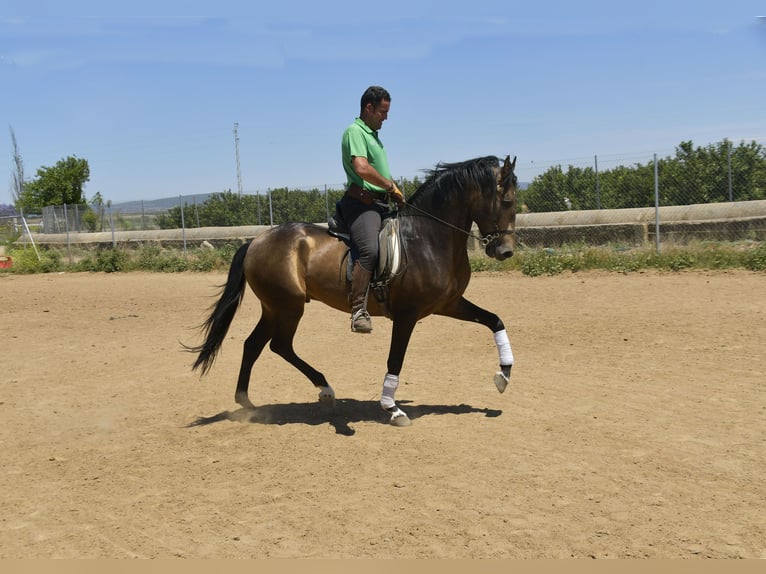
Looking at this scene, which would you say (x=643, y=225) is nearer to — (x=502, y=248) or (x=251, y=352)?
(x=502, y=248)

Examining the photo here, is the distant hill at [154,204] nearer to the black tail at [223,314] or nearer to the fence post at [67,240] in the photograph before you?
the fence post at [67,240]

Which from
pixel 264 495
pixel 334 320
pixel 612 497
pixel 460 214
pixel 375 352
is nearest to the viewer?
pixel 612 497

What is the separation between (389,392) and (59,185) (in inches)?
1519

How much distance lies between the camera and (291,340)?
701 centimetres

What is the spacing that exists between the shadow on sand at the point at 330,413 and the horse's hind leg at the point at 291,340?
20 centimetres

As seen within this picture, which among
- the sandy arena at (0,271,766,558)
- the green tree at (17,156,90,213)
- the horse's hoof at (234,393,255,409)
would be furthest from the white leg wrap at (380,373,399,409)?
the green tree at (17,156,90,213)

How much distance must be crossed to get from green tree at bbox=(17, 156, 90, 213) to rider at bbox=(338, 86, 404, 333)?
3767 cm

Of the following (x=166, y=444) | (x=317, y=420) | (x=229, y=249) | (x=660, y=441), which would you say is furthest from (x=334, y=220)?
(x=229, y=249)

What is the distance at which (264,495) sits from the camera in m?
4.90

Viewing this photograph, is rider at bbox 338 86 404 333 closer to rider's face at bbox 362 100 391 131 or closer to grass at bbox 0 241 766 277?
rider's face at bbox 362 100 391 131

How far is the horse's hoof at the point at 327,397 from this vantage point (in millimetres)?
6977

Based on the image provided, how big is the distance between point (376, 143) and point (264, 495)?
10.4 ft

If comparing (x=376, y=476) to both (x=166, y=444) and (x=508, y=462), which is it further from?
(x=166, y=444)

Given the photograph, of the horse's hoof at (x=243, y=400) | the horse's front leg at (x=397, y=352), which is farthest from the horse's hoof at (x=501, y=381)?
the horse's hoof at (x=243, y=400)
